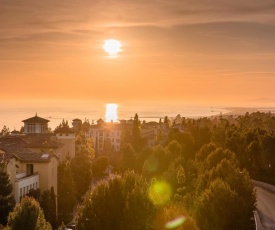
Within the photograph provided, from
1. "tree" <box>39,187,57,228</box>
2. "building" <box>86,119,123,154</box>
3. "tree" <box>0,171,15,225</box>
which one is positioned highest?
"building" <box>86,119,123,154</box>

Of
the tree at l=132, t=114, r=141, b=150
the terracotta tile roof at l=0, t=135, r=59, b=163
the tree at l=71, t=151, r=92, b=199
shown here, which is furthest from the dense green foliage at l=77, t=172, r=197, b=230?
the tree at l=132, t=114, r=141, b=150

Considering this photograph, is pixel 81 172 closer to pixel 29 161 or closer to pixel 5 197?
pixel 29 161

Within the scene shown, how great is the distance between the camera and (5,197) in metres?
36.7

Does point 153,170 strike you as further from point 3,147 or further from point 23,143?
point 3,147

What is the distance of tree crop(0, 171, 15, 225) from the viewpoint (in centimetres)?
3616

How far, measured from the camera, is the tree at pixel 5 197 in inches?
1423

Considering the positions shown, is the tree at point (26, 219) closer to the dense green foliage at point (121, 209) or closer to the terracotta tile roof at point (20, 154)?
the dense green foliage at point (121, 209)

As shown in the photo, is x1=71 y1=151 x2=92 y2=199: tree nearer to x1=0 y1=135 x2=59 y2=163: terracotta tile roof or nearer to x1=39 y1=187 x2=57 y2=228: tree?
x1=0 y1=135 x2=59 y2=163: terracotta tile roof

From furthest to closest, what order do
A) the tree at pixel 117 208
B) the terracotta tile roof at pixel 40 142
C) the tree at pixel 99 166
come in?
the tree at pixel 99 166, the terracotta tile roof at pixel 40 142, the tree at pixel 117 208

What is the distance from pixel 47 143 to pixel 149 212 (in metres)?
28.0

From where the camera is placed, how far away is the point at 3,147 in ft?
146

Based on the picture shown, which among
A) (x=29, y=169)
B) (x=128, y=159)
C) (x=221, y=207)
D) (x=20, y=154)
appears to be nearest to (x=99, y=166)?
(x=128, y=159)

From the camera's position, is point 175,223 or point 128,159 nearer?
point 175,223

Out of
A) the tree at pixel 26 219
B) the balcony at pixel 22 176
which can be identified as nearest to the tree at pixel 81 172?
the balcony at pixel 22 176
